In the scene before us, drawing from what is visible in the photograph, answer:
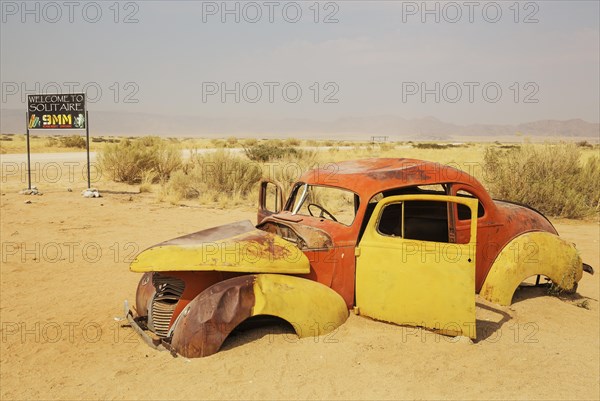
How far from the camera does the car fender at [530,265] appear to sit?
5930mm

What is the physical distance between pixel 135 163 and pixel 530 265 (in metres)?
16.7

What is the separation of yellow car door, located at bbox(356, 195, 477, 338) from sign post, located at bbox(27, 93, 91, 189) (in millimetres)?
13772

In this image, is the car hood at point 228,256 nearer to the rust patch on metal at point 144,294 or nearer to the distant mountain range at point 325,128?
the rust patch on metal at point 144,294

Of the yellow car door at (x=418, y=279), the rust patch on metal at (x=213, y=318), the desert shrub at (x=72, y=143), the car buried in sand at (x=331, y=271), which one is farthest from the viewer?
the desert shrub at (x=72, y=143)

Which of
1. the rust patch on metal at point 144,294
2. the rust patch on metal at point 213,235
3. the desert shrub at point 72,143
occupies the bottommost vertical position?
the rust patch on metal at point 144,294

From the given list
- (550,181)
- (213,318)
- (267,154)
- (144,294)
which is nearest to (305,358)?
(213,318)

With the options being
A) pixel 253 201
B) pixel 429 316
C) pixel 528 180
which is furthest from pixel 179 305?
pixel 528 180

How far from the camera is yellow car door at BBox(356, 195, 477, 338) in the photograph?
4820 mm

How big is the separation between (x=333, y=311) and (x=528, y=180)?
36.6 ft

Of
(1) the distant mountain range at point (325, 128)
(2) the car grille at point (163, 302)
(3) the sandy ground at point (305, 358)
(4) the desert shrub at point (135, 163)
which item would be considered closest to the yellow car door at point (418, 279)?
(3) the sandy ground at point (305, 358)

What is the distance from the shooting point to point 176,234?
1112 centimetres

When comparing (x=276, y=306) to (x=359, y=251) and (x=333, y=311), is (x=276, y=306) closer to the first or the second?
(x=333, y=311)

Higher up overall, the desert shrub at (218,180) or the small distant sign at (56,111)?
the small distant sign at (56,111)

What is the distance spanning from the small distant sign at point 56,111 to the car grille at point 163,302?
43.1 ft
